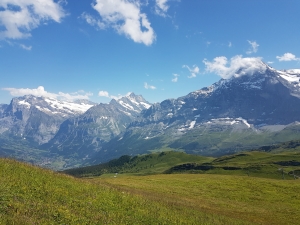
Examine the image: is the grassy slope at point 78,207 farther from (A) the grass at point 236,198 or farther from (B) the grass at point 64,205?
(A) the grass at point 236,198

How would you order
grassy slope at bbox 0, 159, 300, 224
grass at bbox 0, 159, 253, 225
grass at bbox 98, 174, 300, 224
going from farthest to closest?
grass at bbox 98, 174, 300, 224 → grassy slope at bbox 0, 159, 300, 224 → grass at bbox 0, 159, 253, 225

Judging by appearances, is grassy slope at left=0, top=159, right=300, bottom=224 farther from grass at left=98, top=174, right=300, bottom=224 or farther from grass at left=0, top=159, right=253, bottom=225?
grass at left=98, top=174, right=300, bottom=224

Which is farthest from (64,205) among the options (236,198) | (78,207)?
(236,198)

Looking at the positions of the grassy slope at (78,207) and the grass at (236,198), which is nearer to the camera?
the grassy slope at (78,207)

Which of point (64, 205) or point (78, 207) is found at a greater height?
point (64, 205)

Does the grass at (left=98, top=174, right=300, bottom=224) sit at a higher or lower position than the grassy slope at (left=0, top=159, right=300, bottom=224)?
lower

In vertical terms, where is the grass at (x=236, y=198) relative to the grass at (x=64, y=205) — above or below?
below

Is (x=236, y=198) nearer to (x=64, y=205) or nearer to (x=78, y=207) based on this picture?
(x=78, y=207)

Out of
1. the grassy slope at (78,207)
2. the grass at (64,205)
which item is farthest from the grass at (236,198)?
the grass at (64,205)

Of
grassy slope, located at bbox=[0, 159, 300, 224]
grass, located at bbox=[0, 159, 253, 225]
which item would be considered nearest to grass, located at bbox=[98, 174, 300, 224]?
grassy slope, located at bbox=[0, 159, 300, 224]

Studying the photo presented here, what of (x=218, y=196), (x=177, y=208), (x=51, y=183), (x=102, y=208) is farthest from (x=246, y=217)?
(x=51, y=183)

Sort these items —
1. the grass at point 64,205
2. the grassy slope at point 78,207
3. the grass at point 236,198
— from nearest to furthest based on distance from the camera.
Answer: the grass at point 64,205, the grassy slope at point 78,207, the grass at point 236,198

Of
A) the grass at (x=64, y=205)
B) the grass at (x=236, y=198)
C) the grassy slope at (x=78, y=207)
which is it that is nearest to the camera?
the grass at (x=64, y=205)

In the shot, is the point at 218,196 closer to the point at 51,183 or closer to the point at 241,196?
the point at 241,196
